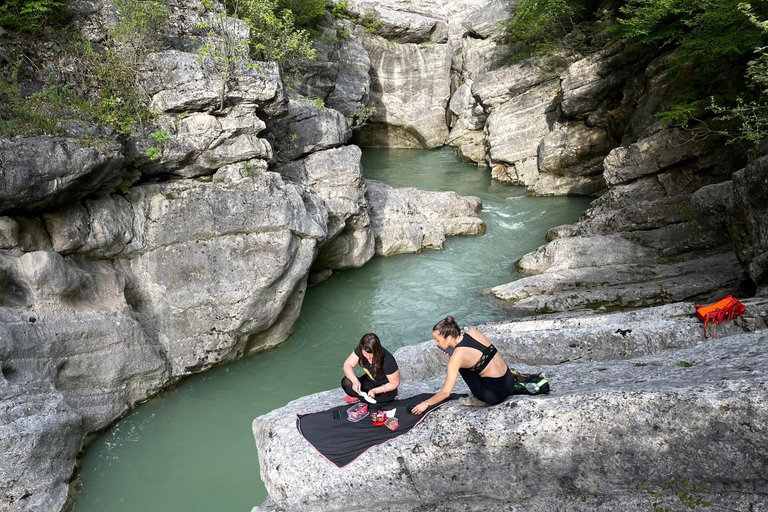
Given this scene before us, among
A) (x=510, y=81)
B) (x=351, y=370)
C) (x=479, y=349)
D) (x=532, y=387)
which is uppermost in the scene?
(x=510, y=81)

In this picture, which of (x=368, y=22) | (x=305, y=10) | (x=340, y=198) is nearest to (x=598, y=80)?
(x=305, y=10)

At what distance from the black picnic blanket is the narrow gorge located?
0.14m

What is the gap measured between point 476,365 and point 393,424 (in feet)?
3.87

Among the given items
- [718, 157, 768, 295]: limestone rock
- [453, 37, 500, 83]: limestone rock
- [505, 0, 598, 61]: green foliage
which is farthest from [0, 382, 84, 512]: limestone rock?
[453, 37, 500, 83]: limestone rock

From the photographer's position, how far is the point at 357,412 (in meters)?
6.16

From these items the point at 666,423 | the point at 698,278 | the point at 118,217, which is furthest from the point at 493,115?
the point at 666,423

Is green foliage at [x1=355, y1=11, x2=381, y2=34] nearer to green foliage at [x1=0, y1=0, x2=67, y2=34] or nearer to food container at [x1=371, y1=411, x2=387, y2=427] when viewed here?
green foliage at [x1=0, y1=0, x2=67, y2=34]

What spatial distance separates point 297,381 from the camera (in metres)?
10.4

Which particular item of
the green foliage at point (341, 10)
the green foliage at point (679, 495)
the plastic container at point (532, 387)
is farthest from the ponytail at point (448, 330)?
the green foliage at point (341, 10)

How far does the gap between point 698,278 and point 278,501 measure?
975cm

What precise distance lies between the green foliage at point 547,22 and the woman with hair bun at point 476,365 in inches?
820

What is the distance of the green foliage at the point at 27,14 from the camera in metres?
10.6

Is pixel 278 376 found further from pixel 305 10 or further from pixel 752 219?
pixel 305 10

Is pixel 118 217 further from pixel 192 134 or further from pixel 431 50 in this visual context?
pixel 431 50
